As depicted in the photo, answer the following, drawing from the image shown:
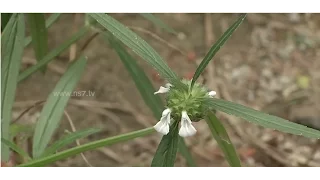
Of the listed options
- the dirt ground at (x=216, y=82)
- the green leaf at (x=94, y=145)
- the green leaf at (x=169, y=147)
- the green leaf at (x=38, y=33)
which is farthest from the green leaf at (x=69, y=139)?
the dirt ground at (x=216, y=82)

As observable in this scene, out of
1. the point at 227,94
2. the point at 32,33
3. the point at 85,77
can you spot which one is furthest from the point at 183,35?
the point at 32,33

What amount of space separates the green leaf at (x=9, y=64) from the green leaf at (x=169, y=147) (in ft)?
1.16

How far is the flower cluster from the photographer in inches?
25.4

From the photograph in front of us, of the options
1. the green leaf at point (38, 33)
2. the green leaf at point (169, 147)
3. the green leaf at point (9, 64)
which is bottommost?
the green leaf at point (169, 147)

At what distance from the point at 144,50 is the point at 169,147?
4.9 inches

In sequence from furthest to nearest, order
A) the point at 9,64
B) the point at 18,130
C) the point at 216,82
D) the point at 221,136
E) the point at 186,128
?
the point at 216,82
the point at 18,130
the point at 9,64
the point at 221,136
the point at 186,128

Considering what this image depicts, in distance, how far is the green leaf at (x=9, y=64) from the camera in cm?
93

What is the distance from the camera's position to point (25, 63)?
138 centimetres

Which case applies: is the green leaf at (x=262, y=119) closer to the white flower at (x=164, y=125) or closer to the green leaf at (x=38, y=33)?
the white flower at (x=164, y=125)

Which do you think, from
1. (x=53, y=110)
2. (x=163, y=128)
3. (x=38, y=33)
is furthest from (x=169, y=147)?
(x=38, y=33)

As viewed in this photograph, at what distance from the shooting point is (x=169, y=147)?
2.22 feet

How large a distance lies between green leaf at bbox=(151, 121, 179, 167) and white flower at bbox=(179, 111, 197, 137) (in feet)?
0.09

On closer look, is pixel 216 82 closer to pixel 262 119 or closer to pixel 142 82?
pixel 142 82

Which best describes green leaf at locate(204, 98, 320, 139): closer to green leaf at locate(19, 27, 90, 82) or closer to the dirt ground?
green leaf at locate(19, 27, 90, 82)
